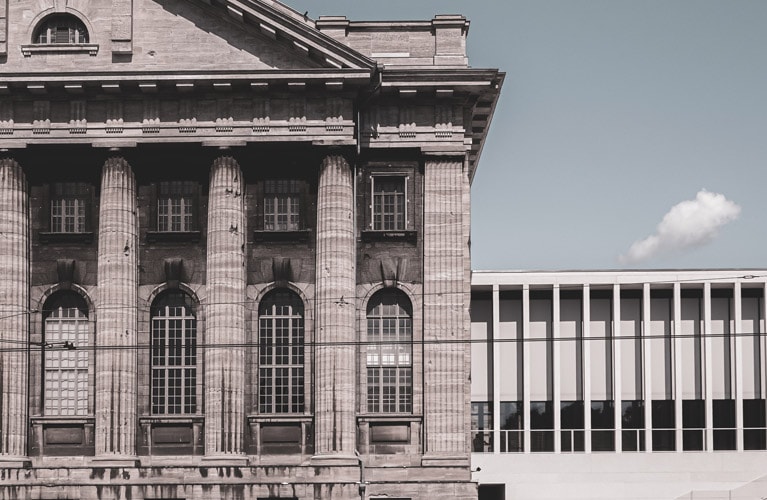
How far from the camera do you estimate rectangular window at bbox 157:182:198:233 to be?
46.5 meters

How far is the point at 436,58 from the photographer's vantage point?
46.8 m

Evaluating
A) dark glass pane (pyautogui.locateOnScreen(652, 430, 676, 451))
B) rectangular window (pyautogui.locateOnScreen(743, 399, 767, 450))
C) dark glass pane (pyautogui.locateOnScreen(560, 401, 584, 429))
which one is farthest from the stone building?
rectangular window (pyautogui.locateOnScreen(743, 399, 767, 450))

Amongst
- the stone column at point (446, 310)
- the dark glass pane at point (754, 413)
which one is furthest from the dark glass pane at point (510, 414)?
the stone column at point (446, 310)

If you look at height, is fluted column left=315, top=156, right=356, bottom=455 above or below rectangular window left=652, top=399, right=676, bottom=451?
above

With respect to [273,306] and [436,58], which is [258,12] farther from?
[273,306]

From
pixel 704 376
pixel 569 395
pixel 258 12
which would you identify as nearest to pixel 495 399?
pixel 569 395

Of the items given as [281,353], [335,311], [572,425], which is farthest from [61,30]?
[572,425]

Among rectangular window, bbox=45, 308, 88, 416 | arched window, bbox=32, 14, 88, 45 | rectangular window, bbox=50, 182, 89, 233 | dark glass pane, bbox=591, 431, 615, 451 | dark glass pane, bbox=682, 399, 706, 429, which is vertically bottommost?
dark glass pane, bbox=591, 431, 615, 451

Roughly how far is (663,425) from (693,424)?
153 cm

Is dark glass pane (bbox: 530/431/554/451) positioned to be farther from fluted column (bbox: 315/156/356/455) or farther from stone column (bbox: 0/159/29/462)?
stone column (bbox: 0/159/29/462)

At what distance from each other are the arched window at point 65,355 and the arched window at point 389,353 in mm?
9576

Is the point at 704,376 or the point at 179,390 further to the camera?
the point at 704,376

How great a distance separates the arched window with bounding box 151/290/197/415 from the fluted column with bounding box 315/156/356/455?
434cm

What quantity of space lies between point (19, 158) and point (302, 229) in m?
9.84
